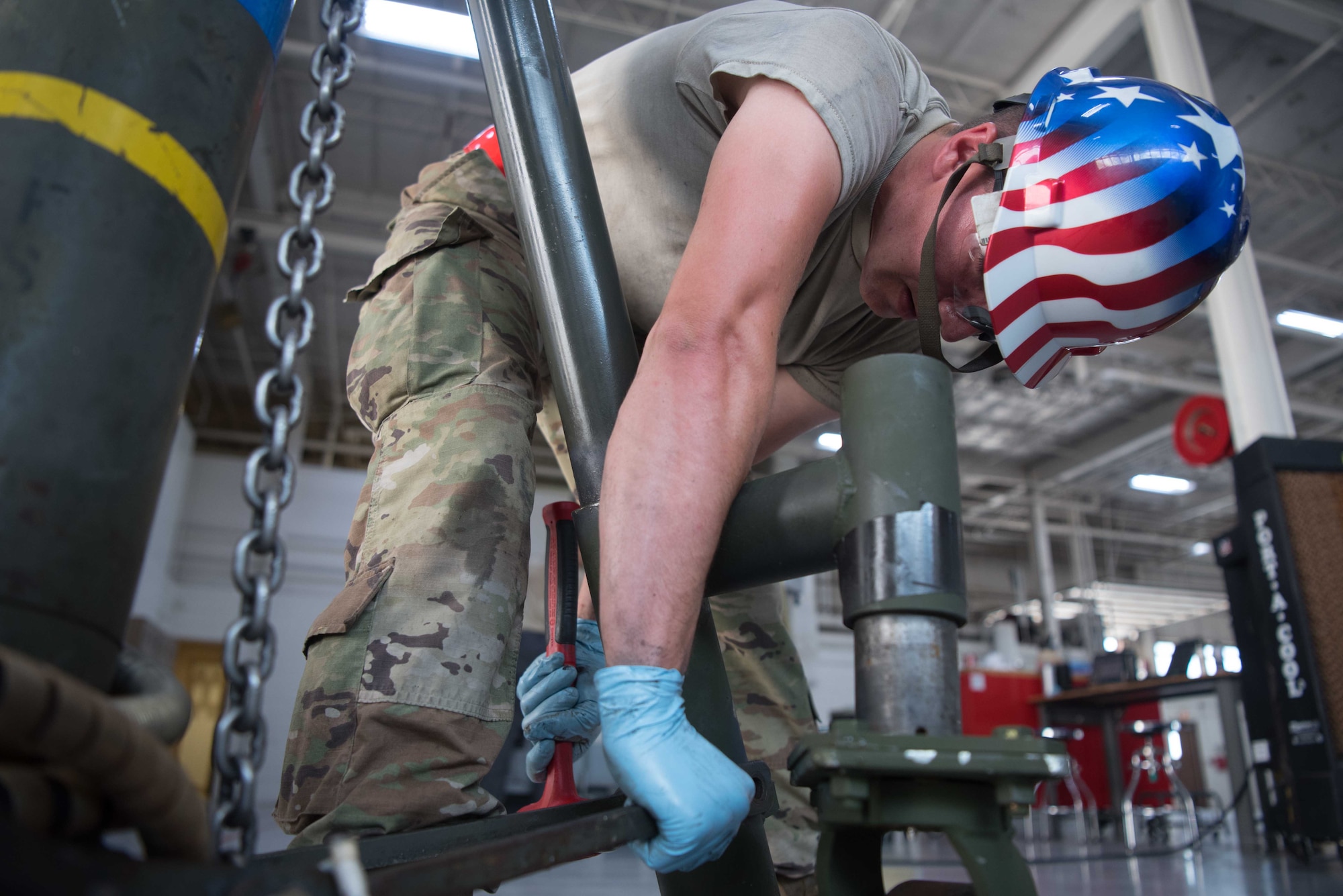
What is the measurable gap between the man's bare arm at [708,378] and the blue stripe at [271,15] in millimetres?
404

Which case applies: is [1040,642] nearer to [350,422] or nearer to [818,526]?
[350,422]

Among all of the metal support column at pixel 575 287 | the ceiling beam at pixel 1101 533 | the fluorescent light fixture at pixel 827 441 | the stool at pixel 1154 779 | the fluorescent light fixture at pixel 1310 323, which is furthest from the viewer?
the ceiling beam at pixel 1101 533

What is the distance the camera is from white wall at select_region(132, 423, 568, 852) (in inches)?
384

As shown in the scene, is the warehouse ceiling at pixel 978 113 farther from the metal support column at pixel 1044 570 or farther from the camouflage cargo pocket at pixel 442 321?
the camouflage cargo pocket at pixel 442 321

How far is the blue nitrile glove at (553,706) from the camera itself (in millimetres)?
1095

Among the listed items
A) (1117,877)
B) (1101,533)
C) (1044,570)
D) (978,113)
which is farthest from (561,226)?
(1101,533)

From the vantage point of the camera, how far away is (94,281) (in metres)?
0.53

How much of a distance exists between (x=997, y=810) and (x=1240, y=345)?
17.8 feet

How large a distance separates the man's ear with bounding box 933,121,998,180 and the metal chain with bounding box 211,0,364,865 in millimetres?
850

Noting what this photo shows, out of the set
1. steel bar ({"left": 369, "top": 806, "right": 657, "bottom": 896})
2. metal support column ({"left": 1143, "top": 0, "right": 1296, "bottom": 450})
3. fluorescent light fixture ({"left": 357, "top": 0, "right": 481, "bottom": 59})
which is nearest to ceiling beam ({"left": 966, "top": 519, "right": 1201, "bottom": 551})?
metal support column ({"left": 1143, "top": 0, "right": 1296, "bottom": 450})

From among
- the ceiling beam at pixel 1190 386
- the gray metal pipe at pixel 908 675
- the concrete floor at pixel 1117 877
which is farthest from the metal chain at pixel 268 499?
the ceiling beam at pixel 1190 386

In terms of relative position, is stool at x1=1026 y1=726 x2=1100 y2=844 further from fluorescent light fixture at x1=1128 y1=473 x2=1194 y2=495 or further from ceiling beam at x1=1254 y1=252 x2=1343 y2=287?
fluorescent light fixture at x1=1128 y1=473 x2=1194 y2=495

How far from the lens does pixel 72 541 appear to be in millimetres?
500

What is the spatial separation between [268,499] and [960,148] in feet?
3.53
